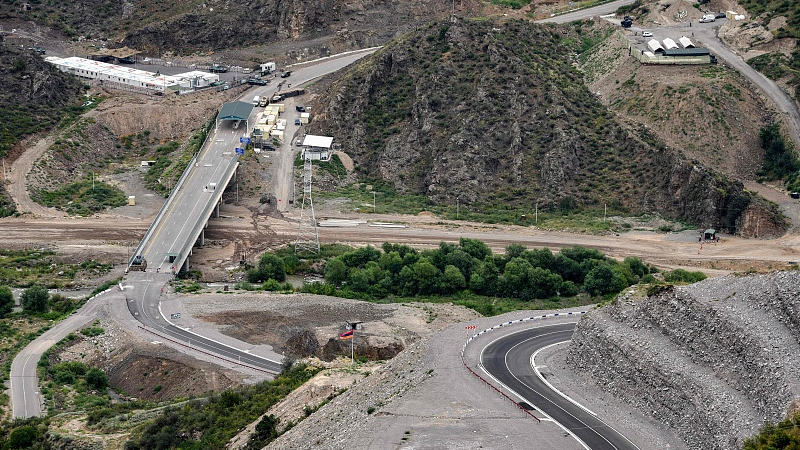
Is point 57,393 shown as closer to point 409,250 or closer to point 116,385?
point 116,385

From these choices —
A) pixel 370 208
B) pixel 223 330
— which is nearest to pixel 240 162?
pixel 370 208

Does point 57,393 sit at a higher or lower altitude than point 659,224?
lower

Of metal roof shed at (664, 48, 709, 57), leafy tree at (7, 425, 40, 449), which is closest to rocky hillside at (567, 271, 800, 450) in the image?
leafy tree at (7, 425, 40, 449)

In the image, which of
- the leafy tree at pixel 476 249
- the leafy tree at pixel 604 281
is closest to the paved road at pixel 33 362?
the leafy tree at pixel 476 249

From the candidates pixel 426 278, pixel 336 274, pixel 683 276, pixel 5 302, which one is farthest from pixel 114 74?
pixel 683 276

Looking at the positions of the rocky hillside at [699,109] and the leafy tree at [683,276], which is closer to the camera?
the leafy tree at [683,276]

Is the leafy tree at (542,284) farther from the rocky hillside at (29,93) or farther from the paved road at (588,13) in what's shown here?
the rocky hillside at (29,93)
